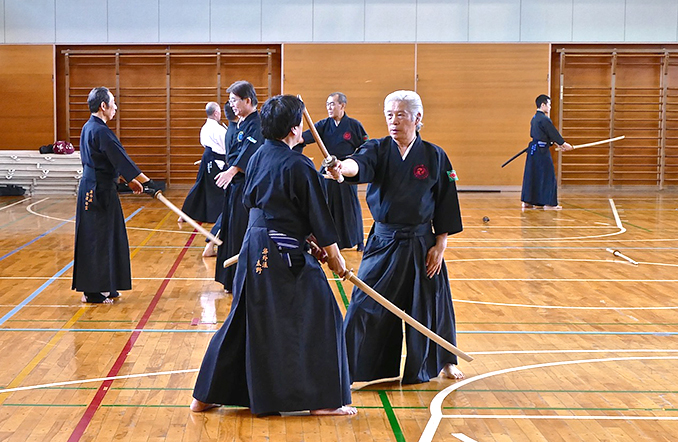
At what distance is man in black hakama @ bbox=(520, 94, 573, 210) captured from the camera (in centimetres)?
1220

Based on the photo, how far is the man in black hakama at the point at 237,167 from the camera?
6.11 m

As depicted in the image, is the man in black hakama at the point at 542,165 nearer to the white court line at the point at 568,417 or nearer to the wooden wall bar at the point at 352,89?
the wooden wall bar at the point at 352,89

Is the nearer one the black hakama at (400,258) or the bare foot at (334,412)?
the bare foot at (334,412)

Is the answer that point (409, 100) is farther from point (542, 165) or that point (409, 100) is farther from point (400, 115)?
point (542, 165)

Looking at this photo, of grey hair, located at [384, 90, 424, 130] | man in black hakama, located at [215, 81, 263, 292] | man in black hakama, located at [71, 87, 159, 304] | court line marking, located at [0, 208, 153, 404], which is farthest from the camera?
man in black hakama, located at [215, 81, 263, 292]

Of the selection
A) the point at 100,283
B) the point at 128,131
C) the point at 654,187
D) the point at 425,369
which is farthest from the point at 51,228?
the point at 654,187

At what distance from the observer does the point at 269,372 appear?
11.6 feet

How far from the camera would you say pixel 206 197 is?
9414 millimetres

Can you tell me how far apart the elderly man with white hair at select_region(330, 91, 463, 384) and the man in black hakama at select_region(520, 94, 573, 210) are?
27.8 feet

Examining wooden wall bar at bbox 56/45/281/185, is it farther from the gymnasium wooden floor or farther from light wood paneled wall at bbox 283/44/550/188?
the gymnasium wooden floor

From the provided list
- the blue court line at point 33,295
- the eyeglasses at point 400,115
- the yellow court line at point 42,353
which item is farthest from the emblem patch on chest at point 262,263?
the blue court line at point 33,295

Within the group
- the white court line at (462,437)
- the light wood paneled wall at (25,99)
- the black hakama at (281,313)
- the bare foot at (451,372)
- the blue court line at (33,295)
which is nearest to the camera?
the white court line at (462,437)

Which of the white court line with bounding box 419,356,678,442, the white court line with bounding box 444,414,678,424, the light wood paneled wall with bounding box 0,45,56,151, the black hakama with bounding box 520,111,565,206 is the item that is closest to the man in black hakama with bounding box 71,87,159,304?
the white court line with bounding box 419,356,678,442

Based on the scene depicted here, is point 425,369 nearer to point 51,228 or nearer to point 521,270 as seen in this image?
point 521,270
